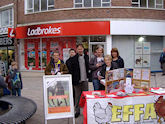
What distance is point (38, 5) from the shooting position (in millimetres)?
Result: 14172

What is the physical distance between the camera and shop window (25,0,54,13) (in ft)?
44.9

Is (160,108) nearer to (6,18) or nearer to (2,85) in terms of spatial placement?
(2,85)

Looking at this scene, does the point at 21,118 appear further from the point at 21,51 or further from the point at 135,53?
the point at 21,51

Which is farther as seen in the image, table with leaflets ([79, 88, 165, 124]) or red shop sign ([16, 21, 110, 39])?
red shop sign ([16, 21, 110, 39])

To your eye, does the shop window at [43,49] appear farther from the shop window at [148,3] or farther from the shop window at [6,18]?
the shop window at [148,3]

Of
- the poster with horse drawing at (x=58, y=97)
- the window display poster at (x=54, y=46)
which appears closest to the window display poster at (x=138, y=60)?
the window display poster at (x=54, y=46)

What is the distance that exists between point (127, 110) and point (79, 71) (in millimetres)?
1797

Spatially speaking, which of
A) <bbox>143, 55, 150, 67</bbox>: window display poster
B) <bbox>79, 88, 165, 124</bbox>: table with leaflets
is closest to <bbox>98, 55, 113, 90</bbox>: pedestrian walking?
<bbox>79, 88, 165, 124</bbox>: table with leaflets

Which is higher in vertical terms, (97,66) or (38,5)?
(38,5)

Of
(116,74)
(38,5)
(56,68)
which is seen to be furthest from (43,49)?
(116,74)

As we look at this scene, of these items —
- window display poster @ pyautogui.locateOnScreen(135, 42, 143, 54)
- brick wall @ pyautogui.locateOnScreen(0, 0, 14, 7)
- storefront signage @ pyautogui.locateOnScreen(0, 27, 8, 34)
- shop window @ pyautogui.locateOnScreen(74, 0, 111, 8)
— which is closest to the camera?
shop window @ pyautogui.locateOnScreen(74, 0, 111, 8)

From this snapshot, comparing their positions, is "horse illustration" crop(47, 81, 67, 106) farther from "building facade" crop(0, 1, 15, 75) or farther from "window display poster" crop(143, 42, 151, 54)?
"building facade" crop(0, 1, 15, 75)

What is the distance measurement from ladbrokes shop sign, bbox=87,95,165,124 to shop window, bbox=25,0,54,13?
1162 centimetres

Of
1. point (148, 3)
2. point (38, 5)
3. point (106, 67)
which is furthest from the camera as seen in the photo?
point (38, 5)
